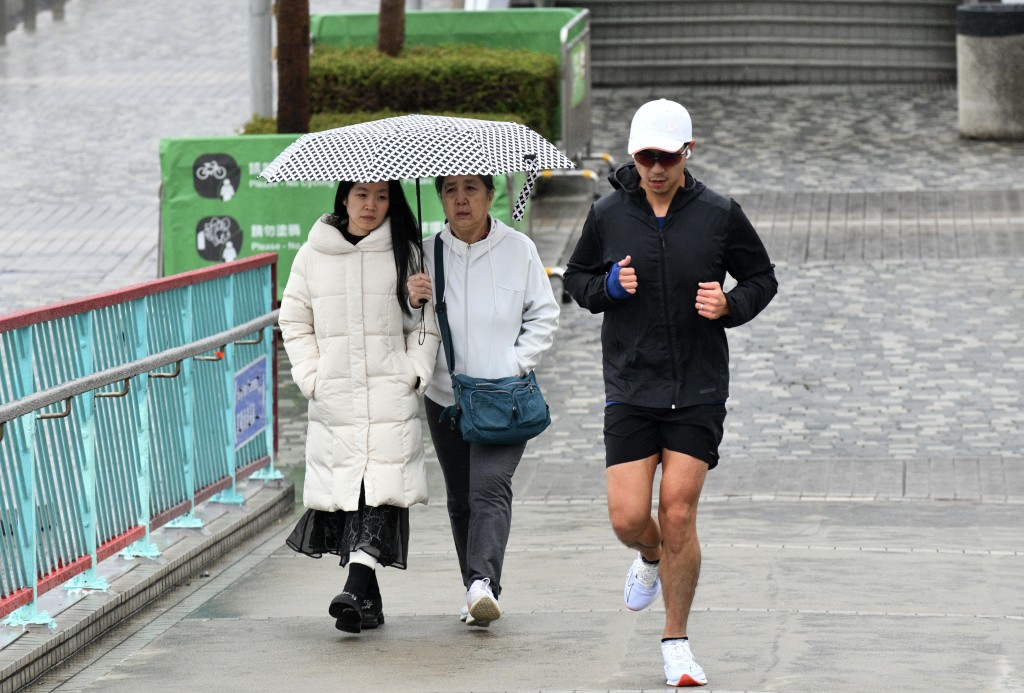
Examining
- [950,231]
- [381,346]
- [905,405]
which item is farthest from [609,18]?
[381,346]

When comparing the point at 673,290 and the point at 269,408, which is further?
the point at 269,408

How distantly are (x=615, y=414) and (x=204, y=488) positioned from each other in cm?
276

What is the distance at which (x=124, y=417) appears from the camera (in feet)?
21.9

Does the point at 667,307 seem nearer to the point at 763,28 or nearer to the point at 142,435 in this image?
the point at 142,435

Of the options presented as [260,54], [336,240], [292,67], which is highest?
[260,54]

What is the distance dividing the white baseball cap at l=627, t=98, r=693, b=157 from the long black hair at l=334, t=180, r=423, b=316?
3.12 feet

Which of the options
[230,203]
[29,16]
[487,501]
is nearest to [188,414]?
[487,501]

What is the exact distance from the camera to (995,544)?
24.1 ft

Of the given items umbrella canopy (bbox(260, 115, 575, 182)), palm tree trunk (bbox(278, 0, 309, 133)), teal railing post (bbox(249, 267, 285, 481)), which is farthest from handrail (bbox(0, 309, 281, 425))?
palm tree trunk (bbox(278, 0, 309, 133))

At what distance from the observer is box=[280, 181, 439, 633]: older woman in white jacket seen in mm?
5859

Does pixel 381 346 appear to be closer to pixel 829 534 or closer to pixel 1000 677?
pixel 1000 677

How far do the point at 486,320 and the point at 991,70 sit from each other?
13.7 metres

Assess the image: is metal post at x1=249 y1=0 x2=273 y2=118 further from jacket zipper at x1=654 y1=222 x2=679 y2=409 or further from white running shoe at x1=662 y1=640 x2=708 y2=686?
white running shoe at x1=662 y1=640 x2=708 y2=686

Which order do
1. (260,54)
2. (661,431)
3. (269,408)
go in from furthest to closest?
(260,54) → (269,408) → (661,431)
